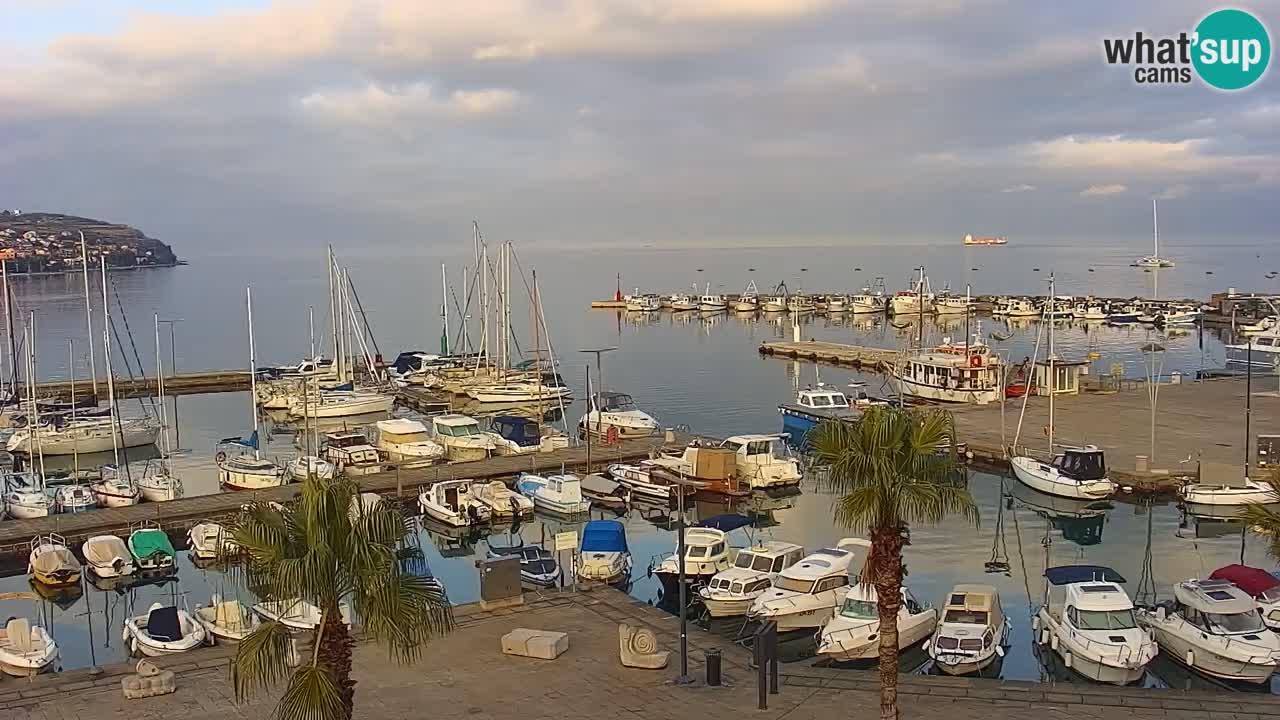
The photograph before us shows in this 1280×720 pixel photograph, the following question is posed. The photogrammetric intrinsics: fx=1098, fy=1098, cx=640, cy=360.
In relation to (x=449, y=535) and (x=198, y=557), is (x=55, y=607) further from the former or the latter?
(x=449, y=535)

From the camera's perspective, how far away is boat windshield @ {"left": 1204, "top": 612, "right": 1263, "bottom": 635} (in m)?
21.5

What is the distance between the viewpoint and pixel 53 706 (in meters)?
17.7

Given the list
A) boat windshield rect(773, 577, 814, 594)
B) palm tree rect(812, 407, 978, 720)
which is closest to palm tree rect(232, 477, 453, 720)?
palm tree rect(812, 407, 978, 720)

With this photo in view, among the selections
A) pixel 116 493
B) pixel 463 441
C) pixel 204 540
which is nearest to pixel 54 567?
pixel 204 540

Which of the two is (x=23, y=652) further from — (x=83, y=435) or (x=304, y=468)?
(x=83, y=435)

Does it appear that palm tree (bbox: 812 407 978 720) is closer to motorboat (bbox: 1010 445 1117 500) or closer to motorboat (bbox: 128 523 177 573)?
motorboat (bbox: 128 523 177 573)

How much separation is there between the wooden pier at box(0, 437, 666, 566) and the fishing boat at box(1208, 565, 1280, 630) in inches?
900

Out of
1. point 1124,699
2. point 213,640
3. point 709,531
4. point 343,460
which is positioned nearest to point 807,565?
point 709,531

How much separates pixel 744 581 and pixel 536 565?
583cm


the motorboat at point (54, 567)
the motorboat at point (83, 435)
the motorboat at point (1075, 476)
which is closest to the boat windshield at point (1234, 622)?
the motorboat at point (1075, 476)

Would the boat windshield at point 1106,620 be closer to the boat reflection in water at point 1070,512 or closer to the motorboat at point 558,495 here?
the boat reflection in water at point 1070,512

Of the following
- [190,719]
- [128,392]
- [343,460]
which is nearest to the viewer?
[190,719]

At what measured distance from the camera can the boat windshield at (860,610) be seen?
2267 cm

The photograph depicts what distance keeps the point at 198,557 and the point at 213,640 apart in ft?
35.1
